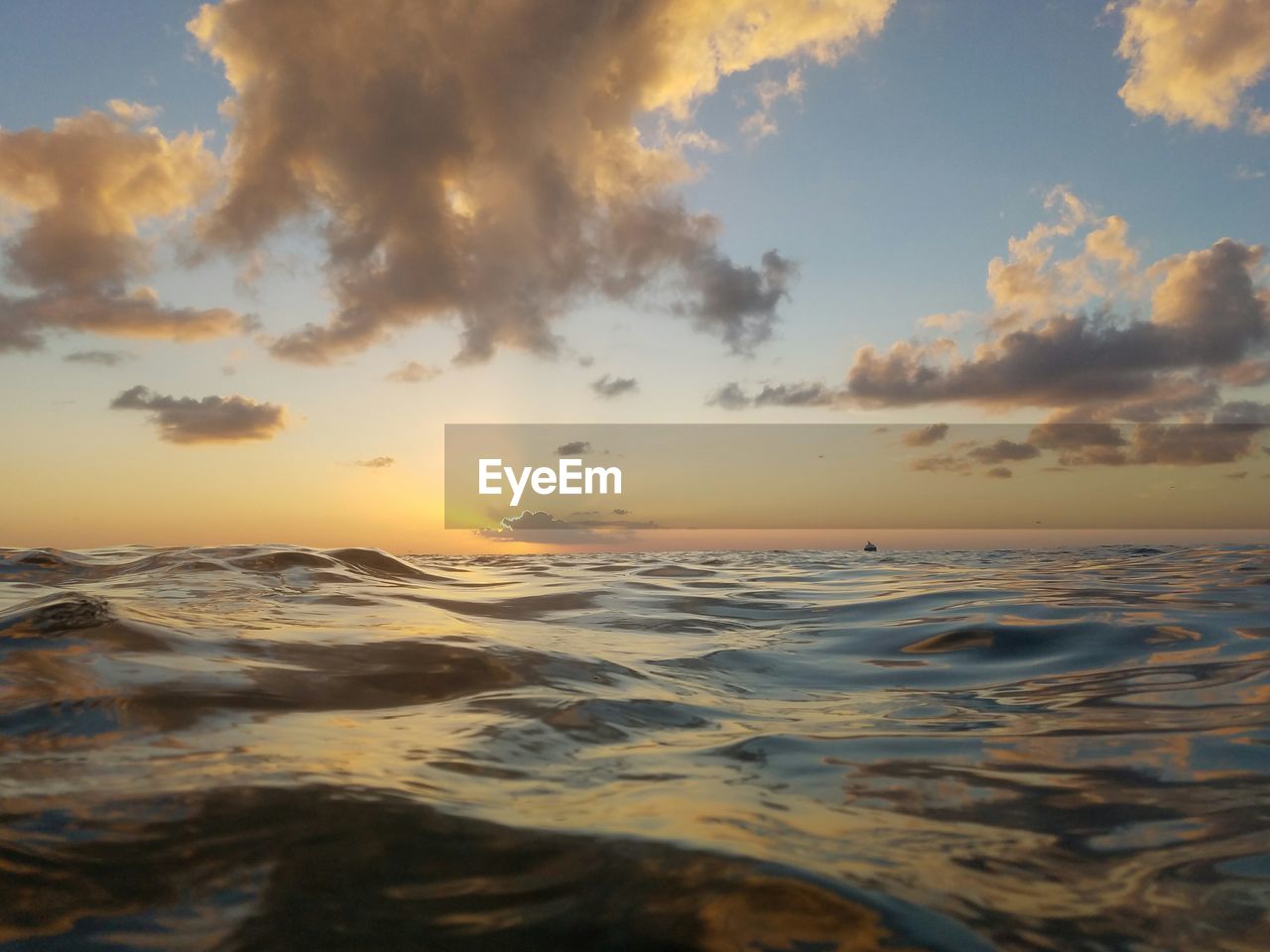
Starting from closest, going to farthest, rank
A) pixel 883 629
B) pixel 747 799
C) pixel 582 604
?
1. pixel 747 799
2. pixel 883 629
3. pixel 582 604

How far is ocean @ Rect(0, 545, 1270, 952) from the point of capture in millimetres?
1430

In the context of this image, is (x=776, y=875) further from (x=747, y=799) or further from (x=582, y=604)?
(x=582, y=604)

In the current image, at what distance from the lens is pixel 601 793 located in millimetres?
2078

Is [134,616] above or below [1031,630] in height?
above

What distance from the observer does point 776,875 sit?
1535 millimetres

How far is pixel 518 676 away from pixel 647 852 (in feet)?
6.98

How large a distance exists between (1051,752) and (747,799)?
48.7 inches

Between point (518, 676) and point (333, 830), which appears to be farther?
point (518, 676)

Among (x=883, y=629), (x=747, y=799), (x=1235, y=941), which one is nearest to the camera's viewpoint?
(x=1235, y=941)

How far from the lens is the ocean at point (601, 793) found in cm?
143

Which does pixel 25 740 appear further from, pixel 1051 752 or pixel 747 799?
pixel 1051 752

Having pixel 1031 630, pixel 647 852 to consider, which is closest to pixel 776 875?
pixel 647 852

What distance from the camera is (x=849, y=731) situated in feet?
9.84

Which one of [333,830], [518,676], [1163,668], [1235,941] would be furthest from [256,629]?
[1163,668]
